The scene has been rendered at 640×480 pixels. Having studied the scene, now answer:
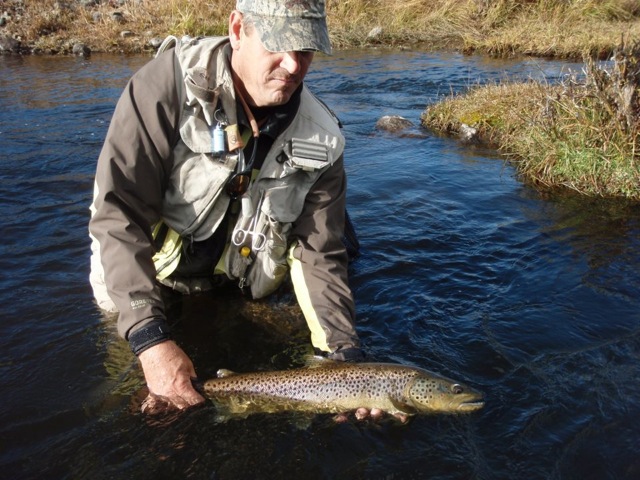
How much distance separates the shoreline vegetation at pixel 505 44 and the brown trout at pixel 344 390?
5.19 meters

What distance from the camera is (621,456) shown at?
3812 millimetres

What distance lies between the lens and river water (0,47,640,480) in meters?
3.82

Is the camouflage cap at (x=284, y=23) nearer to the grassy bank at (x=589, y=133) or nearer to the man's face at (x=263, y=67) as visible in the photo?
the man's face at (x=263, y=67)

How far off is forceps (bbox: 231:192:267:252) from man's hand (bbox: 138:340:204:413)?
44.7 inches

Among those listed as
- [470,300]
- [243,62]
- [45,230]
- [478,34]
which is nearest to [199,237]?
[243,62]

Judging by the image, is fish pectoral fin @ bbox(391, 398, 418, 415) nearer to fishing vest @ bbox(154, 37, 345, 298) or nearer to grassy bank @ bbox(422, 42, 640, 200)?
fishing vest @ bbox(154, 37, 345, 298)

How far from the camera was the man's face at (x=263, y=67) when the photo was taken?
3.68m

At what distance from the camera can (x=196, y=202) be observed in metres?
4.23

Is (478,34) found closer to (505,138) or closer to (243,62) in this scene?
(505,138)

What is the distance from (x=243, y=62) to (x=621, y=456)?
11.0ft

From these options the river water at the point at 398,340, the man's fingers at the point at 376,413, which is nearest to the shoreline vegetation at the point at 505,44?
the river water at the point at 398,340

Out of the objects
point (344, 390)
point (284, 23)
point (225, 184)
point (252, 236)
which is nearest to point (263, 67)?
point (284, 23)

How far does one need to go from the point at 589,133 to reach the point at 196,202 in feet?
19.2

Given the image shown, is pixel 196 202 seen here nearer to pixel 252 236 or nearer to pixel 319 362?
pixel 252 236
